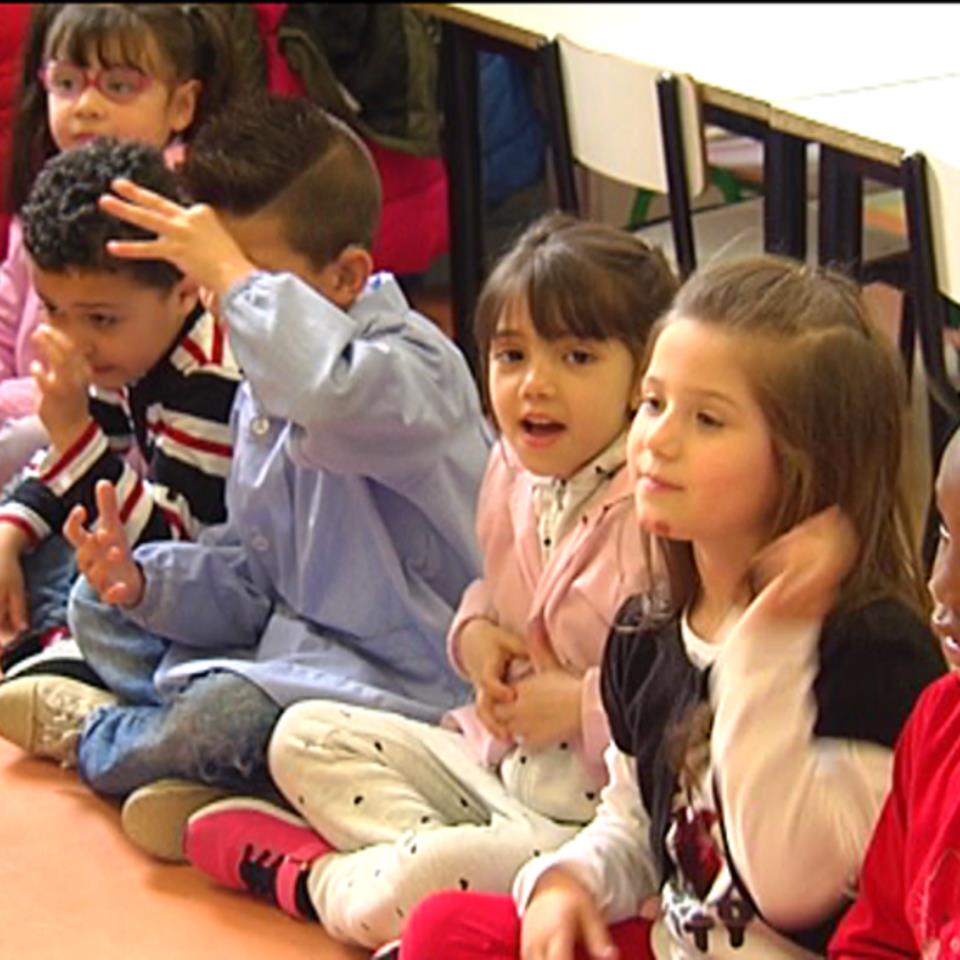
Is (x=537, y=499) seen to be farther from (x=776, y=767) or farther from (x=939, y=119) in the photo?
(x=939, y=119)

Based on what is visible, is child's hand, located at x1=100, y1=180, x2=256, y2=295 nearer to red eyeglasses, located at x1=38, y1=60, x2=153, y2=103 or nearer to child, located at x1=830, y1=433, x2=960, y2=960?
red eyeglasses, located at x1=38, y1=60, x2=153, y2=103

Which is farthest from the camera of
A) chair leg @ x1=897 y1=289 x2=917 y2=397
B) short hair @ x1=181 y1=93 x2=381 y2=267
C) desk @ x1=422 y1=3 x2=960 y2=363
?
chair leg @ x1=897 y1=289 x2=917 y2=397

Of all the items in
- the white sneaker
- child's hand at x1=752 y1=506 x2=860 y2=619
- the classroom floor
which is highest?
child's hand at x1=752 y1=506 x2=860 y2=619

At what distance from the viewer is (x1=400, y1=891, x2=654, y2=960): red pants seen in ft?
6.14

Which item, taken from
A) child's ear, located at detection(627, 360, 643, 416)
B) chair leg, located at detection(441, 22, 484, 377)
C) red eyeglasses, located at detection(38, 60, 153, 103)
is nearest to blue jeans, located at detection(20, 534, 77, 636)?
red eyeglasses, located at detection(38, 60, 153, 103)

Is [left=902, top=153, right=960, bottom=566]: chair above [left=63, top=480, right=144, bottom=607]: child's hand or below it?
above

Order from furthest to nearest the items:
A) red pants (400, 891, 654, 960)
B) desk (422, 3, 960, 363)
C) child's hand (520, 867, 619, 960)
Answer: desk (422, 3, 960, 363)
red pants (400, 891, 654, 960)
child's hand (520, 867, 619, 960)

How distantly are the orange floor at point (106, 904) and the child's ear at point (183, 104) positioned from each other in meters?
1.11

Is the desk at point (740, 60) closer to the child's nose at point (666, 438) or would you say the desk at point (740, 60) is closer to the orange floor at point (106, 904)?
the child's nose at point (666, 438)

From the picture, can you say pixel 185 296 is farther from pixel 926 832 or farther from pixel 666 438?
pixel 926 832

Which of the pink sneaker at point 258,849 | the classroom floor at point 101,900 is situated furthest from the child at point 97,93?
the pink sneaker at point 258,849

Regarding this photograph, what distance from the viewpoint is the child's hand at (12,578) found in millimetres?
2723

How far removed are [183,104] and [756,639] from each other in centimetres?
183

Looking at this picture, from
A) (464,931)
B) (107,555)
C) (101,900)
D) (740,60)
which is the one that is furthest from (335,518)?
(740,60)
